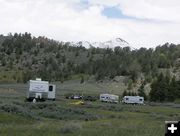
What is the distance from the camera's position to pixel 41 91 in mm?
87375

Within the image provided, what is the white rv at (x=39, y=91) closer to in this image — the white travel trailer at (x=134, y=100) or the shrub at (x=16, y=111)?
the white travel trailer at (x=134, y=100)

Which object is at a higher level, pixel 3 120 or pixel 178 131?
pixel 178 131

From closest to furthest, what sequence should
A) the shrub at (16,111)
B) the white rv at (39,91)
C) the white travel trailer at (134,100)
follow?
the shrub at (16,111) → the white rv at (39,91) → the white travel trailer at (134,100)

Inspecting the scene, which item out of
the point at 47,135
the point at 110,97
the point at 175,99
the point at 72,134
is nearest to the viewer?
the point at 47,135

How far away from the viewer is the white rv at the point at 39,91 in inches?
3349

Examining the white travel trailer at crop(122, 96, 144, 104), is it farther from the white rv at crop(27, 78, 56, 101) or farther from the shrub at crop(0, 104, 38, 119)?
the shrub at crop(0, 104, 38, 119)

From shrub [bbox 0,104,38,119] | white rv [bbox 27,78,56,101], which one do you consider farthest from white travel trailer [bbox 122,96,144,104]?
shrub [bbox 0,104,38,119]

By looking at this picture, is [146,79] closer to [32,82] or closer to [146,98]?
[146,98]

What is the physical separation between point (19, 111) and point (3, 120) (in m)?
3.93

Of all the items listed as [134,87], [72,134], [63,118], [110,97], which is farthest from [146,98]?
[72,134]

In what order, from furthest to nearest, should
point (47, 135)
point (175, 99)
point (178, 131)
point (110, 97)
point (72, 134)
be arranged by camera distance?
point (175, 99)
point (110, 97)
point (72, 134)
point (47, 135)
point (178, 131)

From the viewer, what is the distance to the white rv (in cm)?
8506

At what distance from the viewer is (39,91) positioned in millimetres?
87000

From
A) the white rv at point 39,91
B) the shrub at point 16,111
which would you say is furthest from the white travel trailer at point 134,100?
the shrub at point 16,111
